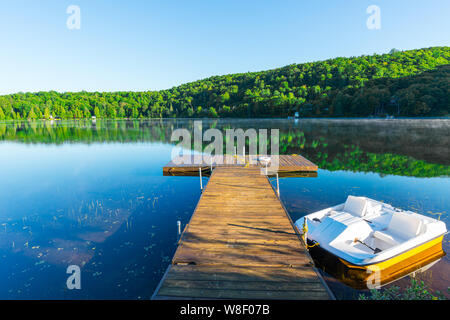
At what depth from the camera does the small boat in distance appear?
6.62 meters

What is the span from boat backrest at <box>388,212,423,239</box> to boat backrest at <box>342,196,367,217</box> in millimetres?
1014

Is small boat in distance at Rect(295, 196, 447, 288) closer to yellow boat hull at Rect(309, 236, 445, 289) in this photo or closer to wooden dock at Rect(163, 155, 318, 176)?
yellow boat hull at Rect(309, 236, 445, 289)

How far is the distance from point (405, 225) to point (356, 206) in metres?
1.67

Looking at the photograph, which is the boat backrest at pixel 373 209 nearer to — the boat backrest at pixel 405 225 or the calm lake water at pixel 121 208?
the boat backrest at pixel 405 225

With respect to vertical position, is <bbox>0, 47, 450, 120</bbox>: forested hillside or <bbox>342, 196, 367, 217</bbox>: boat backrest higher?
<bbox>0, 47, 450, 120</bbox>: forested hillside

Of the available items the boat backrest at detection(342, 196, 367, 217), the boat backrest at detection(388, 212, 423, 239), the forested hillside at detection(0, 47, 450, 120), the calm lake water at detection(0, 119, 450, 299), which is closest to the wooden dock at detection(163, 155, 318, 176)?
the calm lake water at detection(0, 119, 450, 299)

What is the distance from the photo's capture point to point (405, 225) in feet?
25.0

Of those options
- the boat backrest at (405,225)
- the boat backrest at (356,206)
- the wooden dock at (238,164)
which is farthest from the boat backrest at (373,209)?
the wooden dock at (238,164)

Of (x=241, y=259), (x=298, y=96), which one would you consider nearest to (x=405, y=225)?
(x=241, y=259)

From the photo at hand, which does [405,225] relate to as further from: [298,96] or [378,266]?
[298,96]

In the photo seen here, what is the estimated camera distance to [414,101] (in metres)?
76.2

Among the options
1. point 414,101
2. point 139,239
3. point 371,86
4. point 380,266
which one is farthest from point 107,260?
point 371,86
